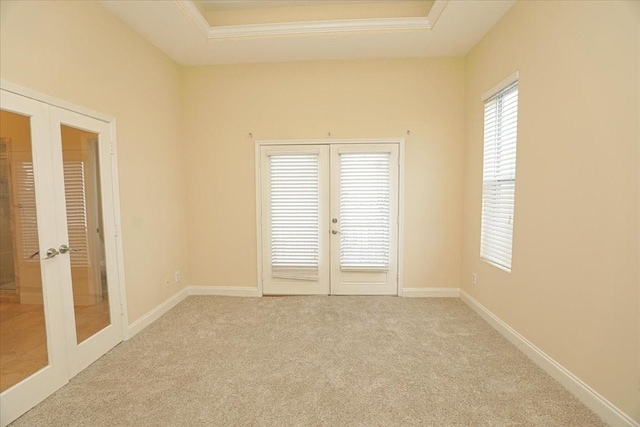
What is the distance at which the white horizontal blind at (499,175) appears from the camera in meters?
2.74

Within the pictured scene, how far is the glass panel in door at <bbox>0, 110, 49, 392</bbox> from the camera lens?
6.31 ft

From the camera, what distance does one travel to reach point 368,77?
373 cm

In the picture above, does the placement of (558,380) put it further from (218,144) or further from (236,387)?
(218,144)

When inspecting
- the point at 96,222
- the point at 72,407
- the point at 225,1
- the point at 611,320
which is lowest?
the point at 72,407

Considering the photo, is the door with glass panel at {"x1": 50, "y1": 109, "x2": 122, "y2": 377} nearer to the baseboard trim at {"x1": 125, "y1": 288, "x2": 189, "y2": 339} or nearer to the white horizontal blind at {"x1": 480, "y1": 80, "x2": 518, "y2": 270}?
the baseboard trim at {"x1": 125, "y1": 288, "x2": 189, "y2": 339}

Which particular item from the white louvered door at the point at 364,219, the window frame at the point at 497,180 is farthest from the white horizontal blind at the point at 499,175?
the white louvered door at the point at 364,219

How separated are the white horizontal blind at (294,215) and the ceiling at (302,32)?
133 cm

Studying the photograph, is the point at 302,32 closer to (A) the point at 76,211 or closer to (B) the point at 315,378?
(A) the point at 76,211

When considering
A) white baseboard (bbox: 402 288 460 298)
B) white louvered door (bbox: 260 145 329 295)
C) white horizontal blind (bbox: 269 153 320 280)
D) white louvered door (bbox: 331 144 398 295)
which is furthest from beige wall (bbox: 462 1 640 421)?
white horizontal blind (bbox: 269 153 320 280)

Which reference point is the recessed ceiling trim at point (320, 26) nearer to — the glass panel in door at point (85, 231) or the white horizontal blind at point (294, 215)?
the white horizontal blind at point (294, 215)

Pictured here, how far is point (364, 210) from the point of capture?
Result: 3832 millimetres

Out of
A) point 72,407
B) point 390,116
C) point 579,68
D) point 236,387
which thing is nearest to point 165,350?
point 72,407

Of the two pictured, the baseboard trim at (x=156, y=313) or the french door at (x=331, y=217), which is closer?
the baseboard trim at (x=156, y=313)

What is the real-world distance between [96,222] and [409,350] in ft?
10.2
